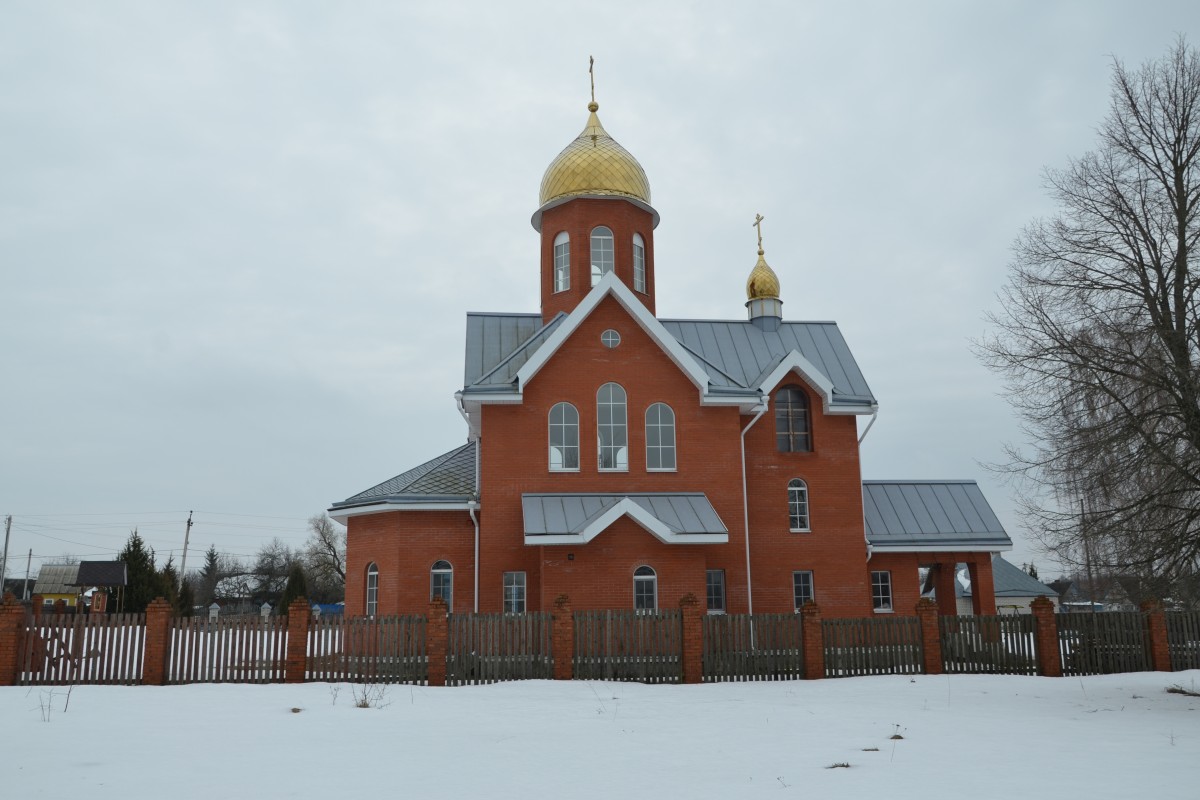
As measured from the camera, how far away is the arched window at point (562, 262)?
81.3ft

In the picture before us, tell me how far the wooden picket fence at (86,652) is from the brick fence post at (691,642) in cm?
923

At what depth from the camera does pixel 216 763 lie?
923 cm

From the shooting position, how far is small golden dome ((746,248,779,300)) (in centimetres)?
2703

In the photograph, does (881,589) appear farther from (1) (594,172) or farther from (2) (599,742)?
(2) (599,742)

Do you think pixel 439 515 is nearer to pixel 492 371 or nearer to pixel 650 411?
pixel 492 371

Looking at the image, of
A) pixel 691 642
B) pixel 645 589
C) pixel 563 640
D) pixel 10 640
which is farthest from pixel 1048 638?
pixel 10 640

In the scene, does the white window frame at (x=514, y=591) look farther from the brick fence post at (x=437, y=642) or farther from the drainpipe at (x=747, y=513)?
the drainpipe at (x=747, y=513)

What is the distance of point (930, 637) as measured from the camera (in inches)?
695

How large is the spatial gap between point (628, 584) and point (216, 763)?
10.9m

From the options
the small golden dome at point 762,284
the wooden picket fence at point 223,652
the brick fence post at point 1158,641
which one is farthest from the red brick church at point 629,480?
the brick fence post at point 1158,641

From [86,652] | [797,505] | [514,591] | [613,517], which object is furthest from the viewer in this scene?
[797,505]

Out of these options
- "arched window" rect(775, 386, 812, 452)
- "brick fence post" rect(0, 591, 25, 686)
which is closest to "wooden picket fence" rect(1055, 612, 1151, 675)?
"arched window" rect(775, 386, 812, 452)

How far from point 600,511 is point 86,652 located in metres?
9.60

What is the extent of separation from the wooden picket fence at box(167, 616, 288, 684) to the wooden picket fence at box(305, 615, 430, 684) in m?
0.70
